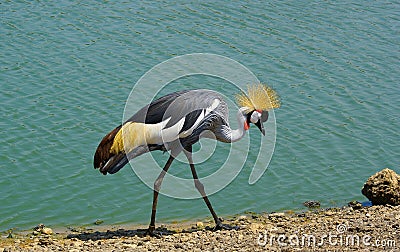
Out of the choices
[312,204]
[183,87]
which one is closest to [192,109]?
[312,204]

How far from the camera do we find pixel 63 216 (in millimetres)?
11758

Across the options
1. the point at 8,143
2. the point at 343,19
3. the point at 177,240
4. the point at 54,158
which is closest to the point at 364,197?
the point at 177,240

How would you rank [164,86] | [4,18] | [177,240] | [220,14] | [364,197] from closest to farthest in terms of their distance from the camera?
[177,240], [364,197], [164,86], [4,18], [220,14]

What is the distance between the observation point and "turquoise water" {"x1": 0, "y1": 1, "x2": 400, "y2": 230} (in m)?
12.5

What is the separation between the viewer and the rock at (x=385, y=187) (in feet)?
39.1

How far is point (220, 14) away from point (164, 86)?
190 inches

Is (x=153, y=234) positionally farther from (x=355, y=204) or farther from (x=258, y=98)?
(x=355, y=204)

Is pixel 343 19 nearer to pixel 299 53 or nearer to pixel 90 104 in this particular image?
pixel 299 53

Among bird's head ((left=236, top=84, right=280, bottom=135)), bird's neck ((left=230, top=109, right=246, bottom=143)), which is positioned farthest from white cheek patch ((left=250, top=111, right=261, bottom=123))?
bird's neck ((left=230, top=109, right=246, bottom=143))

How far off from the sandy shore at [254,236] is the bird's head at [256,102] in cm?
153

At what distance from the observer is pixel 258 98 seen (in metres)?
10.6

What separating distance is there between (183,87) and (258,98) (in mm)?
5463

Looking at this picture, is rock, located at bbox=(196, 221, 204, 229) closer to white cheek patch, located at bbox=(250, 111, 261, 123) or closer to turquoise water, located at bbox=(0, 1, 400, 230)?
turquoise water, located at bbox=(0, 1, 400, 230)

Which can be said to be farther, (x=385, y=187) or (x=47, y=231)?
(x=385, y=187)
